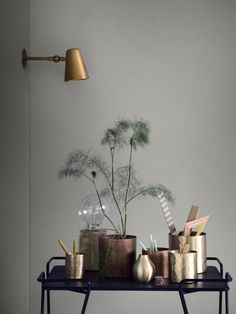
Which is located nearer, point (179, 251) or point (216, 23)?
point (179, 251)

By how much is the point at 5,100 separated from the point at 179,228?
1274 millimetres

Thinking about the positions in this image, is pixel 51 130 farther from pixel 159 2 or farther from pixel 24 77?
pixel 159 2

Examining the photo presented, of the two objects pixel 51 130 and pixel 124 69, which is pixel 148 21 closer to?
pixel 124 69

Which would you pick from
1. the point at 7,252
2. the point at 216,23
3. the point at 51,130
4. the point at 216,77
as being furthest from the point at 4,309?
the point at 216,23

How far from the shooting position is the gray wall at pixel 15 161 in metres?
3.79

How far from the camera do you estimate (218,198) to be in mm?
3748

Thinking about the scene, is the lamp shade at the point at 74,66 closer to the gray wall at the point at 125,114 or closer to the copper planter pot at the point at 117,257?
the gray wall at the point at 125,114

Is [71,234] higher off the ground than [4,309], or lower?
higher

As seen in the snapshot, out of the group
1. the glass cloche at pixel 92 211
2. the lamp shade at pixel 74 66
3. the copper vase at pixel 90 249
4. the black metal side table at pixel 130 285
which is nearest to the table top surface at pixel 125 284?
the black metal side table at pixel 130 285

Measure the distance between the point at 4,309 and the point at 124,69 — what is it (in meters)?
1.59

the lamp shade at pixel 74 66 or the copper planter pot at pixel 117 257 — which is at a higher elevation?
the lamp shade at pixel 74 66

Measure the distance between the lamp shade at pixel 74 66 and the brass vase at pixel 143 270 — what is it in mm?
1270

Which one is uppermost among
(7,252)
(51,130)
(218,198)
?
(51,130)

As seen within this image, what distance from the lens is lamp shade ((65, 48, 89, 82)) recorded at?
3.56 meters
